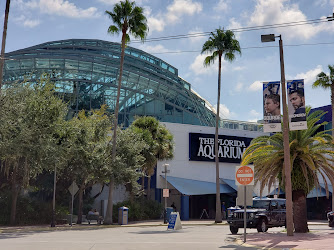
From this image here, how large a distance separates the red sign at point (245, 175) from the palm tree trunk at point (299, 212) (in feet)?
24.0

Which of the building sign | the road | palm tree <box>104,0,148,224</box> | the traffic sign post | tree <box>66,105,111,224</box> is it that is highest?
palm tree <box>104,0,148,224</box>

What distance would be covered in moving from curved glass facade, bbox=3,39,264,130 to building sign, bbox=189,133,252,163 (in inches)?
277

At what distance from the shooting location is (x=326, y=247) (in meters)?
16.0

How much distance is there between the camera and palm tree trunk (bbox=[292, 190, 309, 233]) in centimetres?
2438

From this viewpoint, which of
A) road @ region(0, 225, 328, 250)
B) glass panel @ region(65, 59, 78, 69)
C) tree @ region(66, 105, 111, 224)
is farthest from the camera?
glass panel @ region(65, 59, 78, 69)

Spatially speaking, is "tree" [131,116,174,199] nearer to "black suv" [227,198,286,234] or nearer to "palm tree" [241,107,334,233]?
"black suv" [227,198,286,234]

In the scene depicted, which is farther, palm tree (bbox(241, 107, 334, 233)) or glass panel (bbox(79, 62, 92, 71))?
glass panel (bbox(79, 62, 92, 71))

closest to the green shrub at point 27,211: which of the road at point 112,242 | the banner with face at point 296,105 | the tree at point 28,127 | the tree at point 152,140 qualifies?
the tree at point 28,127

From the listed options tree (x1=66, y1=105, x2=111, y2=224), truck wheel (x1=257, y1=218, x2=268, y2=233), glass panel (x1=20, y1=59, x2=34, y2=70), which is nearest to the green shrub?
tree (x1=66, y1=105, x2=111, y2=224)

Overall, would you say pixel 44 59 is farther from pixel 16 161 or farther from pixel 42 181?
pixel 16 161

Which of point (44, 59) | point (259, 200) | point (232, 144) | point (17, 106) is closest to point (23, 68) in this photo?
point (44, 59)

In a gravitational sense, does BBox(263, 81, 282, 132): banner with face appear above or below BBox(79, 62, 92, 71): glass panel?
below

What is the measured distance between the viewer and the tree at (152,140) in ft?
132

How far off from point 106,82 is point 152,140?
54.0 feet
